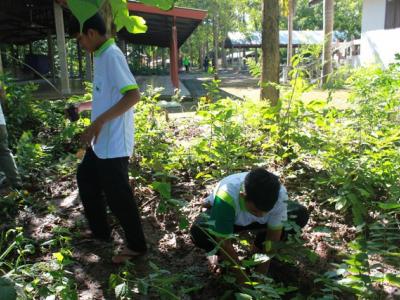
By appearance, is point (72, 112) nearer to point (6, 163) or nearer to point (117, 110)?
point (117, 110)

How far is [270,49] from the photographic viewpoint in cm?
569

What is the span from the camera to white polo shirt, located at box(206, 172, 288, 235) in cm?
235

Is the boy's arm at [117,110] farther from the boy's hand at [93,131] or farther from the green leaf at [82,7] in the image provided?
the green leaf at [82,7]

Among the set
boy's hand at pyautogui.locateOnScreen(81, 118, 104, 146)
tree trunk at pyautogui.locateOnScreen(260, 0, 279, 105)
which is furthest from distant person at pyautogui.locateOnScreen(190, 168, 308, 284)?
tree trunk at pyautogui.locateOnScreen(260, 0, 279, 105)

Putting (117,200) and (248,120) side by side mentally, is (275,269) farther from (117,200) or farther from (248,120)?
(248,120)

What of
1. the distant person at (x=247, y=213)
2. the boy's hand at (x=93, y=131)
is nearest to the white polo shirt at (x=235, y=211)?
the distant person at (x=247, y=213)

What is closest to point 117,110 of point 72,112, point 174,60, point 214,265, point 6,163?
point 72,112

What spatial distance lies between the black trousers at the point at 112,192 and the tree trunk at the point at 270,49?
10.9ft

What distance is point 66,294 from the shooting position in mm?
1940

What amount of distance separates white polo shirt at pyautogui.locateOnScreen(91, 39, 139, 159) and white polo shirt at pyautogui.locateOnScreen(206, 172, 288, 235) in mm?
654

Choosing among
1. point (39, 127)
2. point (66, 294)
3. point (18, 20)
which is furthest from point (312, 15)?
point (66, 294)

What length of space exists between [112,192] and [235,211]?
766 mm

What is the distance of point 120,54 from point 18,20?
Result: 13.3 m

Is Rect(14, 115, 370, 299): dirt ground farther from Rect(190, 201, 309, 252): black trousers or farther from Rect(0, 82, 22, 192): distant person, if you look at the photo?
Rect(0, 82, 22, 192): distant person
